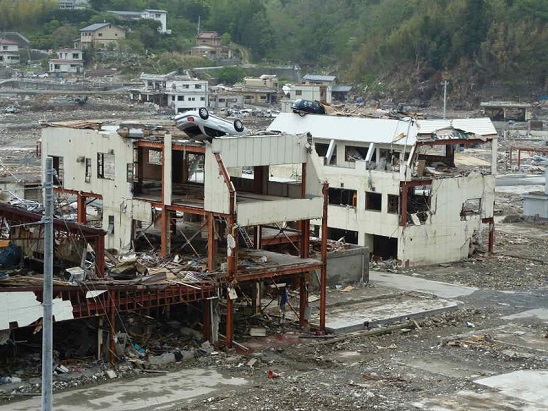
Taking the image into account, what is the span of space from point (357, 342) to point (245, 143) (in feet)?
20.2

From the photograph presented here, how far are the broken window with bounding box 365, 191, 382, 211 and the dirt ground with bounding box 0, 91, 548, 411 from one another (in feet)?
14.2

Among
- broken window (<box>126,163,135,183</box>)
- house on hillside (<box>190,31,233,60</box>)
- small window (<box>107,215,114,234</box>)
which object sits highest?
→ house on hillside (<box>190,31,233,60</box>)

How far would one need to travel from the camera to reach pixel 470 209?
4716 centimetres

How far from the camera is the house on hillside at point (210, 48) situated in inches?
6048

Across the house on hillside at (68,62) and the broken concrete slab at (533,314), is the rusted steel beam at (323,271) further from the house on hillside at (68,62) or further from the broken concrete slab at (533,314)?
the house on hillside at (68,62)

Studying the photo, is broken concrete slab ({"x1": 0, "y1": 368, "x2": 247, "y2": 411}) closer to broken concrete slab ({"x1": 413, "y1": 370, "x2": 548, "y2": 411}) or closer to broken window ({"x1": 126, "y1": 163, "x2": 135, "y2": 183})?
broken concrete slab ({"x1": 413, "y1": 370, "x2": 548, "y2": 411})

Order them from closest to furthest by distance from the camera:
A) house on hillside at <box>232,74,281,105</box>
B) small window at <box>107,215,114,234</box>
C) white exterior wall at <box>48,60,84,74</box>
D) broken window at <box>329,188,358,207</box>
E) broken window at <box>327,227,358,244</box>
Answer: small window at <box>107,215,114,234</box> < broken window at <box>329,188,358,207</box> < broken window at <box>327,227,358,244</box> < house on hillside at <box>232,74,281,105</box> < white exterior wall at <box>48,60,84,74</box>

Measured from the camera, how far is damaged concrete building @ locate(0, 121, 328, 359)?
26.9 m

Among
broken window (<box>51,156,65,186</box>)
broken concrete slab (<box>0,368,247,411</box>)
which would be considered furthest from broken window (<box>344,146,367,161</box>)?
broken concrete slab (<box>0,368,247,411</box>)

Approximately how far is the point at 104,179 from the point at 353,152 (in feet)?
45.5

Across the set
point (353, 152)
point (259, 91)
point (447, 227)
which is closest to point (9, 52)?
point (259, 91)

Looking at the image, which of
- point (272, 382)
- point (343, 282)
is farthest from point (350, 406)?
point (343, 282)

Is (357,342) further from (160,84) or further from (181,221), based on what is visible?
(160,84)

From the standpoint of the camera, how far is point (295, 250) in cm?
3628
